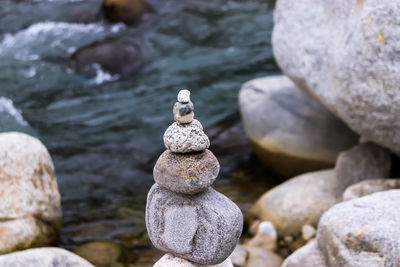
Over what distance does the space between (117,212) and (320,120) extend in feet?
8.40

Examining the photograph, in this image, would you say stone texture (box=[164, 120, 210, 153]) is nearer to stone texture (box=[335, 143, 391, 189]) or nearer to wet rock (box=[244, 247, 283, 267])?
wet rock (box=[244, 247, 283, 267])

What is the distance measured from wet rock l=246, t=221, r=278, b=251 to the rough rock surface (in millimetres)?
187

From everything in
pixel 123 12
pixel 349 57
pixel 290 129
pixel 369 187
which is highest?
pixel 349 57

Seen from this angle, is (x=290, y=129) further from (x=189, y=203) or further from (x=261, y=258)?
(x=189, y=203)

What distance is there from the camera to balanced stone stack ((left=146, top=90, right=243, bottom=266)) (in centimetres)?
315

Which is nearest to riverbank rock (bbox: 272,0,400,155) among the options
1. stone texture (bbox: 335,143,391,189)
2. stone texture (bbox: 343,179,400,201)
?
stone texture (bbox: 343,179,400,201)

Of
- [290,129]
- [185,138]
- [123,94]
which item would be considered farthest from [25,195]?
[123,94]

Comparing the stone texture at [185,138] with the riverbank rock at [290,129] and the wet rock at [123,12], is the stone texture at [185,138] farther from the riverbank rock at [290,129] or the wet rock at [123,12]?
the wet rock at [123,12]

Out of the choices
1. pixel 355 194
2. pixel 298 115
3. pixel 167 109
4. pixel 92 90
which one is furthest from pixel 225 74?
pixel 355 194

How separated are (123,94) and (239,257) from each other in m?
4.84

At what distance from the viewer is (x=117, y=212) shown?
6.68m

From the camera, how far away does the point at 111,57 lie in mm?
10227

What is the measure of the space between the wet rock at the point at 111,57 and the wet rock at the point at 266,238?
509 centimetres

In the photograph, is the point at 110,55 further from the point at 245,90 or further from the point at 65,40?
the point at 245,90
